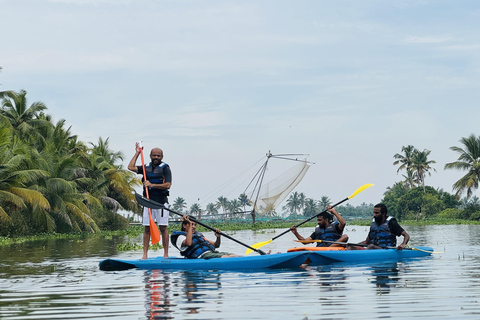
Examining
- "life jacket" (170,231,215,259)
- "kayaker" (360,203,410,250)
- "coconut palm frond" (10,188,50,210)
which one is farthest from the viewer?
"coconut palm frond" (10,188,50,210)

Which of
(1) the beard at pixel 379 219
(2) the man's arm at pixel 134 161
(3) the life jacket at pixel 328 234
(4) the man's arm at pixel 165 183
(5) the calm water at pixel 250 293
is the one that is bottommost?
(5) the calm water at pixel 250 293

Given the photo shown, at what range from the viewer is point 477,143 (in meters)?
52.7

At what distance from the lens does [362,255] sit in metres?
12.3

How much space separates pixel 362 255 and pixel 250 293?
4953mm

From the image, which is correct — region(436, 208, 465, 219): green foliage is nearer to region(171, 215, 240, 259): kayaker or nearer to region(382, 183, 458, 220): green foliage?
region(382, 183, 458, 220): green foliage

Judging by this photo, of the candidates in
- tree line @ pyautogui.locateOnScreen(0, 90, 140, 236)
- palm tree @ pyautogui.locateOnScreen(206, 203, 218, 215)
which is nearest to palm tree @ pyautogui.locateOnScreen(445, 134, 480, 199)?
tree line @ pyautogui.locateOnScreen(0, 90, 140, 236)

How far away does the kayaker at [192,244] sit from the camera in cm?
1085

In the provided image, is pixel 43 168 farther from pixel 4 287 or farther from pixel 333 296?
pixel 333 296

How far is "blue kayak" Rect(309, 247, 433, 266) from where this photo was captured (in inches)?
460

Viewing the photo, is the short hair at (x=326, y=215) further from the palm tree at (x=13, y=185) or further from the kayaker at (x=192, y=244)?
the palm tree at (x=13, y=185)

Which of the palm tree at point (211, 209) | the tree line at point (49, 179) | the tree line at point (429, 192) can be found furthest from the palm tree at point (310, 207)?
the tree line at point (49, 179)

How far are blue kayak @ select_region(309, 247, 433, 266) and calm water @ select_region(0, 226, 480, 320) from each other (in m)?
0.39

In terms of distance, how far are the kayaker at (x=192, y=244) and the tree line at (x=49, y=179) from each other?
1509 cm

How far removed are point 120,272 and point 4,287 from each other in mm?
2293
